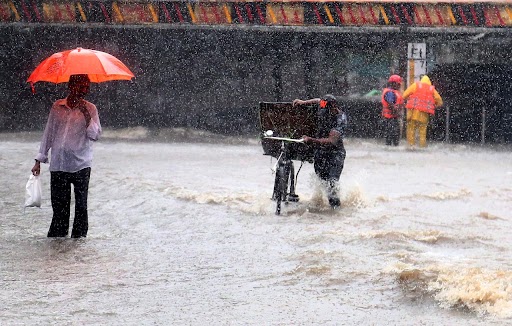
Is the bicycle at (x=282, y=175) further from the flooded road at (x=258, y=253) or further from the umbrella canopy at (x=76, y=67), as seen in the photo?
the umbrella canopy at (x=76, y=67)

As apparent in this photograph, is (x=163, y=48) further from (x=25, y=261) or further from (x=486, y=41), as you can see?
(x=25, y=261)

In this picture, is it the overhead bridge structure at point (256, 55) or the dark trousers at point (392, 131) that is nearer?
the dark trousers at point (392, 131)

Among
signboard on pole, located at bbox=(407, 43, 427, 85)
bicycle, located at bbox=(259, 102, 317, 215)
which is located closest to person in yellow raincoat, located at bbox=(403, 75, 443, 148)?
signboard on pole, located at bbox=(407, 43, 427, 85)

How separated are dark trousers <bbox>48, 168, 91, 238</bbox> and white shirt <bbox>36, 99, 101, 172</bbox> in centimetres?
14

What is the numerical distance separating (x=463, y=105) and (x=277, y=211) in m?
14.2

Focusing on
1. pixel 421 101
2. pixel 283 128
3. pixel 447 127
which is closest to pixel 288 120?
pixel 283 128

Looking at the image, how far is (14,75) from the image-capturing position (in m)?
24.2

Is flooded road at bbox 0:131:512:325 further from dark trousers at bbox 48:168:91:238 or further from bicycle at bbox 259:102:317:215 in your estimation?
bicycle at bbox 259:102:317:215

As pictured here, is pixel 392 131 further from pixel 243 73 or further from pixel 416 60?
pixel 243 73

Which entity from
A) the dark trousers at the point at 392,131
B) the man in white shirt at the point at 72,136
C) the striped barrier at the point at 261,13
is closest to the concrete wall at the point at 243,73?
the striped barrier at the point at 261,13

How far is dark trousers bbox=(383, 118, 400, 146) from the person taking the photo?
70.6 ft

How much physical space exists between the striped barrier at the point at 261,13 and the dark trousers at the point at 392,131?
2.79 meters

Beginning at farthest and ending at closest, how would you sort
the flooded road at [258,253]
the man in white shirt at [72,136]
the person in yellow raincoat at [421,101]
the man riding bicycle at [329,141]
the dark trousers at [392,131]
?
the dark trousers at [392,131]
the person in yellow raincoat at [421,101]
the man riding bicycle at [329,141]
the man in white shirt at [72,136]
the flooded road at [258,253]

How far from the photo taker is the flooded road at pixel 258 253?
6.15 metres
